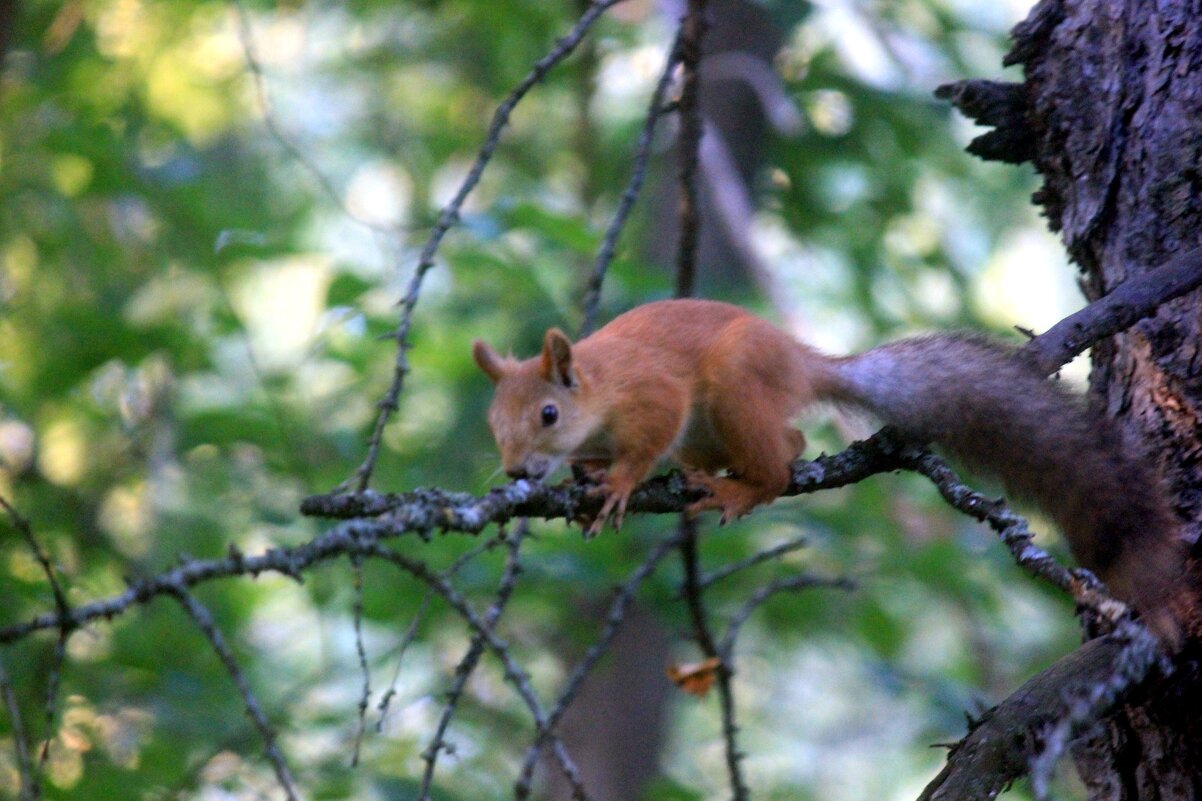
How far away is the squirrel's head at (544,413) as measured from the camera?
2.47 m

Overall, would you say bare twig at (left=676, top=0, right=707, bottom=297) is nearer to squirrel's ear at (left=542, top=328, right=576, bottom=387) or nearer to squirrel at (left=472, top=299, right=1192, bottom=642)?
squirrel at (left=472, top=299, right=1192, bottom=642)

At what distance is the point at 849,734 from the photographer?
24.5ft

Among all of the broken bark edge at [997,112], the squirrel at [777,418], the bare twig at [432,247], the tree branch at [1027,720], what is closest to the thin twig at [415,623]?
the bare twig at [432,247]

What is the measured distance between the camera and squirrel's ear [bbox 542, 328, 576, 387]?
2502 mm

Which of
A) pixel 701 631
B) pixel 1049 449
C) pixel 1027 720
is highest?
pixel 701 631

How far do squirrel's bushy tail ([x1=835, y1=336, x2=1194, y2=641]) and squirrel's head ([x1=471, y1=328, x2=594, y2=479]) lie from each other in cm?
64

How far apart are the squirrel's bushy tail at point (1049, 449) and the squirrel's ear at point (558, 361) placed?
0.65 m

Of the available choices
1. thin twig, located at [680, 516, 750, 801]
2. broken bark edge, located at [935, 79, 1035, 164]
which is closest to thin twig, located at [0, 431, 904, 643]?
thin twig, located at [680, 516, 750, 801]

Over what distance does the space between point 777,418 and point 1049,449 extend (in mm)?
648

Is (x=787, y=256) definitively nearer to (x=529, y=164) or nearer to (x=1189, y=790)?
(x=529, y=164)

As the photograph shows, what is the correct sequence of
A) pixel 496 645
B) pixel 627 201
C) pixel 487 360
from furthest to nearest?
pixel 487 360 → pixel 627 201 → pixel 496 645

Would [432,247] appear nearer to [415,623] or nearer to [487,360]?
[415,623]

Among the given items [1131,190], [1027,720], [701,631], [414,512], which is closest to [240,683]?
[414,512]

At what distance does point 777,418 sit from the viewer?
2.51 metres
